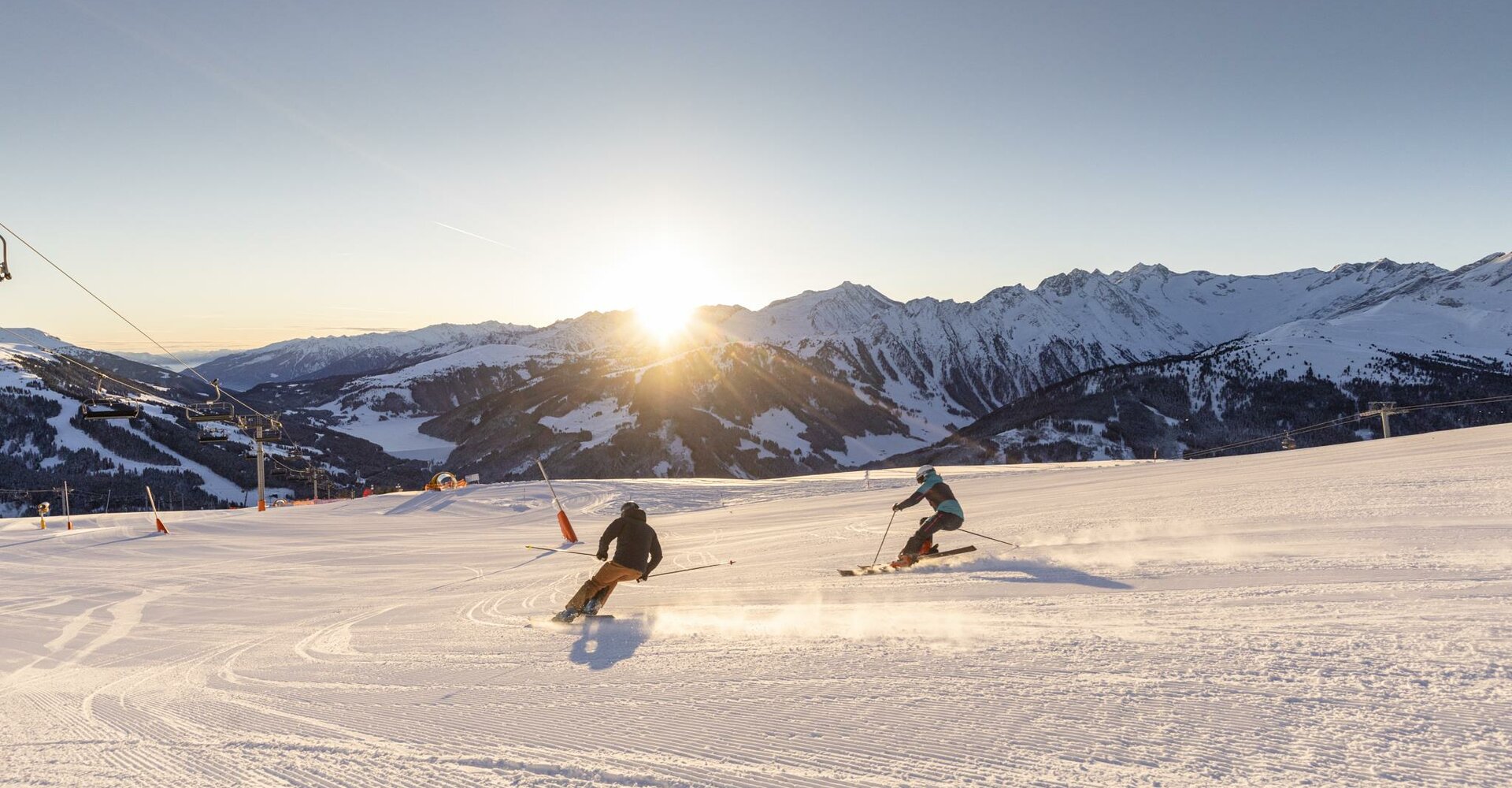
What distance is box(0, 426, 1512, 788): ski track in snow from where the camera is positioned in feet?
14.9

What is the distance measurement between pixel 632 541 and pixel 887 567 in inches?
160

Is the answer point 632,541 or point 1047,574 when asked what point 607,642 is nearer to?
point 632,541

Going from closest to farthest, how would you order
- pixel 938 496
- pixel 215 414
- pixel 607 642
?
pixel 607 642, pixel 938 496, pixel 215 414

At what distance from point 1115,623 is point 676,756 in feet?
14.3

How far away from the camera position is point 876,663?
6387 millimetres

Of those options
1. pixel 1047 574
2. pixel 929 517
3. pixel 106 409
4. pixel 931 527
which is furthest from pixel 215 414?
pixel 1047 574

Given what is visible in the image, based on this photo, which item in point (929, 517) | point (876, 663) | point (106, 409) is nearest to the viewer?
A: point (876, 663)

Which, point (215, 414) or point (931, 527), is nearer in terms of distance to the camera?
point (931, 527)

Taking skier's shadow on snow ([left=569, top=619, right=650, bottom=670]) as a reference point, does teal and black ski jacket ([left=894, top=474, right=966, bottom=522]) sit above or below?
above

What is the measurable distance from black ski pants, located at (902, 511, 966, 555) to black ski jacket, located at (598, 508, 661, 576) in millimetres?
4235

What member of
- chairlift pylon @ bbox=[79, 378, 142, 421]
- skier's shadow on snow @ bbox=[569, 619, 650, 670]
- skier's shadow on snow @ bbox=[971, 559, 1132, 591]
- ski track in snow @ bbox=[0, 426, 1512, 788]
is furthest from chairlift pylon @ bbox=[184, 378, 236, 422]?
skier's shadow on snow @ bbox=[971, 559, 1132, 591]

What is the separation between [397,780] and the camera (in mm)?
4793

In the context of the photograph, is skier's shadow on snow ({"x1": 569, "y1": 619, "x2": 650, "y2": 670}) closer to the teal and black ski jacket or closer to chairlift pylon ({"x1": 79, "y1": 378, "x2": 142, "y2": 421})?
the teal and black ski jacket

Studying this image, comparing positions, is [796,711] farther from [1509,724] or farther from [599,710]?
[1509,724]
